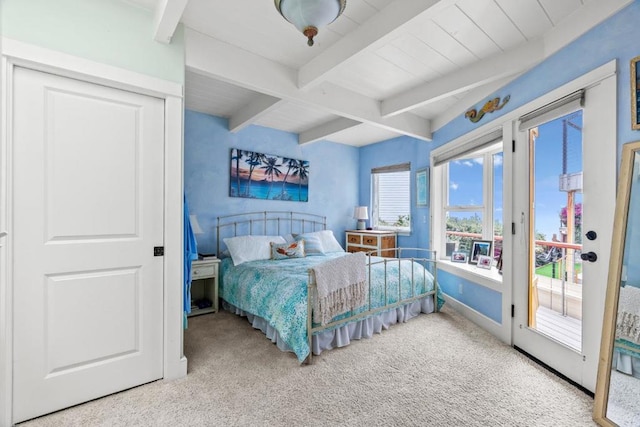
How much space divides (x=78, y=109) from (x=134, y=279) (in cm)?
112

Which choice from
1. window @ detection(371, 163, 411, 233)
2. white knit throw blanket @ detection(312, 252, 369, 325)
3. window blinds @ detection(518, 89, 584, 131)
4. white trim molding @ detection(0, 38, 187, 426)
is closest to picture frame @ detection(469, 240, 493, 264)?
window @ detection(371, 163, 411, 233)

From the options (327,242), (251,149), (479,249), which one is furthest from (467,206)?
(251,149)

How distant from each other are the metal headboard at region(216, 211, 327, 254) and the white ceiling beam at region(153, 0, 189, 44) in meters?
2.52

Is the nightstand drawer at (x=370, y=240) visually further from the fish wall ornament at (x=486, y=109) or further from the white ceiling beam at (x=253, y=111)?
the white ceiling beam at (x=253, y=111)

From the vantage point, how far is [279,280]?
2771 mm

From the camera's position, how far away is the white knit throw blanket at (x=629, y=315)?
158 centimetres

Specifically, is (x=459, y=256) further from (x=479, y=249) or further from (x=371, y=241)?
(x=371, y=241)

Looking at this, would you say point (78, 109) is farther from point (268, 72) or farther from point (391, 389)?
point (391, 389)

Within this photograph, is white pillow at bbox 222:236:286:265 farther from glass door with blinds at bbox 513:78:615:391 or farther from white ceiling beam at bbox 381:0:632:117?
glass door with blinds at bbox 513:78:615:391

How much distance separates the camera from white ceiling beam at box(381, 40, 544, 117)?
2.29 metres

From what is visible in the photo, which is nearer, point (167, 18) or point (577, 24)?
point (167, 18)

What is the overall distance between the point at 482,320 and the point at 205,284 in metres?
3.24

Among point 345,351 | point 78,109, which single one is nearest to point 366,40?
point 78,109

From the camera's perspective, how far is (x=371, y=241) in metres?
4.88
